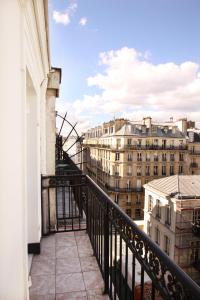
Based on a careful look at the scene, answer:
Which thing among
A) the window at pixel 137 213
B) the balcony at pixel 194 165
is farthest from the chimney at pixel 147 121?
the window at pixel 137 213

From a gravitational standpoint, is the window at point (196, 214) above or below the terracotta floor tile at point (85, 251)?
below

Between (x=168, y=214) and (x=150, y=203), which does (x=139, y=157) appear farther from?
(x=168, y=214)

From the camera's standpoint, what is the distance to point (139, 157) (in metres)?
27.9

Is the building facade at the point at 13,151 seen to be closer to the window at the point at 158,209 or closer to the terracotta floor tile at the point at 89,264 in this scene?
Result: the terracotta floor tile at the point at 89,264

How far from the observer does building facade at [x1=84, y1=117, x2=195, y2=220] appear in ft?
90.4

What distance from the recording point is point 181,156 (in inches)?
1157

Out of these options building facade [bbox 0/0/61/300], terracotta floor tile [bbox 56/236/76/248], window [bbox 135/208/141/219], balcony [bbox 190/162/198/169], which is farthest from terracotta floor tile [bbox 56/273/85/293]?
balcony [bbox 190/162/198/169]

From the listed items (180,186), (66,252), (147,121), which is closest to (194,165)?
(147,121)

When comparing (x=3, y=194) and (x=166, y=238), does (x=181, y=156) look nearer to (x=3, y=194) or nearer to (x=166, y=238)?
(x=166, y=238)

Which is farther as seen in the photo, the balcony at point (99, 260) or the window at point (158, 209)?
the window at point (158, 209)

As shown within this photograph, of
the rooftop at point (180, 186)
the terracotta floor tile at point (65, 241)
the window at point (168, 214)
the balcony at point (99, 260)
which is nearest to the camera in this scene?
the balcony at point (99, 260)

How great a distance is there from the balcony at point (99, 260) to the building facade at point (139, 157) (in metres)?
23.3

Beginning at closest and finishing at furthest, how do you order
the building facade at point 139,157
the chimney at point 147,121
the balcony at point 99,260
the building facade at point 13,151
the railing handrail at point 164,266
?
1. the railing handrail at point 164,266
2. the balcony at point 99,260
3. the building facade at point 13,151
4. the building facade at point 139,157
5. the chimney at point 147,121

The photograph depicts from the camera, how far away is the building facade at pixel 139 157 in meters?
27.6
